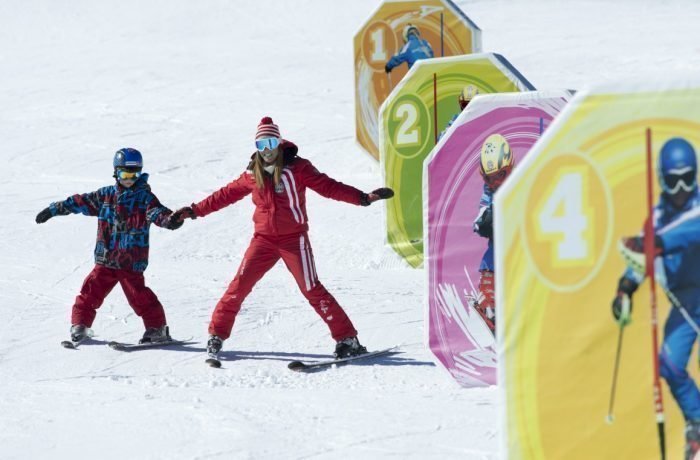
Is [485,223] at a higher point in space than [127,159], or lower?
lower

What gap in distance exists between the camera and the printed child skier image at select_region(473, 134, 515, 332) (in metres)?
5.62

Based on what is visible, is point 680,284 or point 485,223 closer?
point 680,284

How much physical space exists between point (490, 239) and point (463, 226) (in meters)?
0.15

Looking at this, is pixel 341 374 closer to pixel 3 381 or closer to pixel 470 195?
pixel 470 195

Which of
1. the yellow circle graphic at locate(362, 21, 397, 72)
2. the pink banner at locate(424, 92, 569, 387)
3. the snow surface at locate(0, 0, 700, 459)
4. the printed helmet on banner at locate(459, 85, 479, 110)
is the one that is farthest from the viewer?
the yellow circle graphic at locate(362, 21, 397, 72)

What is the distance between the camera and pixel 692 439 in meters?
3.35

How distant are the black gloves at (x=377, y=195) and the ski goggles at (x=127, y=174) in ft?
4.96

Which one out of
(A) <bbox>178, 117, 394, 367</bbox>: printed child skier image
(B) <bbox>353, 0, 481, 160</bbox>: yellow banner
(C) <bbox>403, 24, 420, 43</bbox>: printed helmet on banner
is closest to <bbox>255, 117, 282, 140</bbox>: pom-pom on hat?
(A) <bbox>178, 117, 394, 367</bbox>: printed child skier image

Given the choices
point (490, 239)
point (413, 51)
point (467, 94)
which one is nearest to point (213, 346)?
point (490, 239)

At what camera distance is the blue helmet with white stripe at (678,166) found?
3.24 meters

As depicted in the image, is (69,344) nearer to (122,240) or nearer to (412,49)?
(122,240)

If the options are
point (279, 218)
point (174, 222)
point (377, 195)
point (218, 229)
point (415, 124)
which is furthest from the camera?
point (218, 229)

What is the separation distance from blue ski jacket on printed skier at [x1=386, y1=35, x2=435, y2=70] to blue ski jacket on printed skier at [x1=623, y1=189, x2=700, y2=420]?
917cm

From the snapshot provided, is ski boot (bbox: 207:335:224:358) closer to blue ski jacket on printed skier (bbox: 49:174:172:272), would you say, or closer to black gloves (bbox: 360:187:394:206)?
blue ski jacket on printed skier (bbox: 49:174:172:272)
